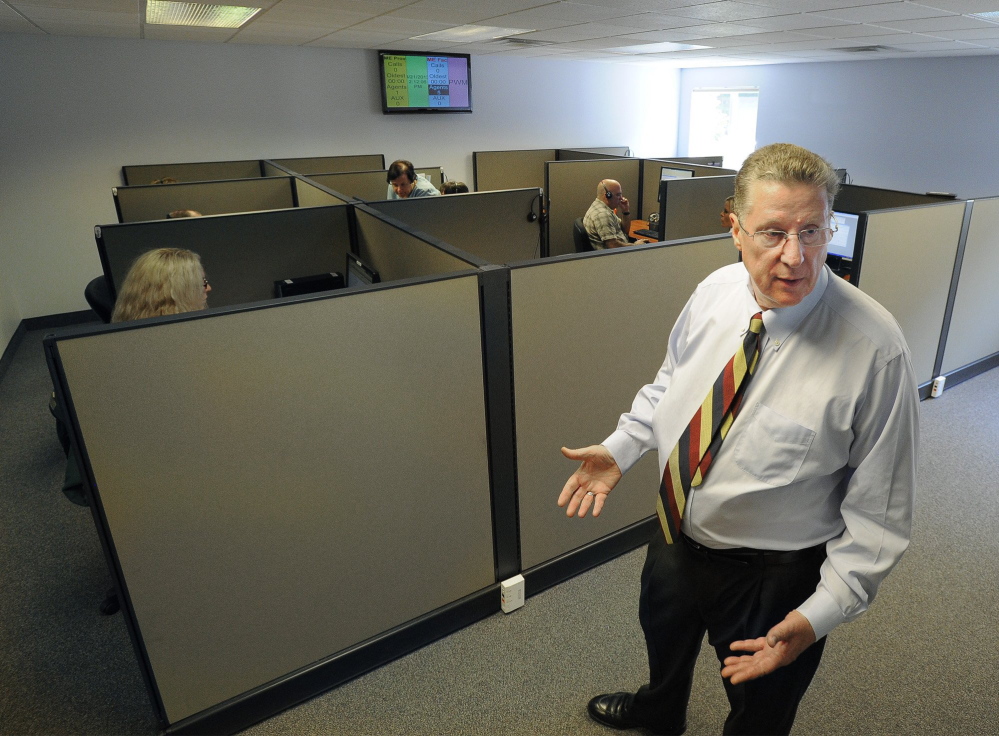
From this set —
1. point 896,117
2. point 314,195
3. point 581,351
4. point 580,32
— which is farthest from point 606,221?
point 896,117

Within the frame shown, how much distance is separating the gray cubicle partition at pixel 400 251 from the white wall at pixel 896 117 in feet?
20.4

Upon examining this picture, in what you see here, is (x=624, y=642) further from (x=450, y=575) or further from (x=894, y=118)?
(x=894, y=118)

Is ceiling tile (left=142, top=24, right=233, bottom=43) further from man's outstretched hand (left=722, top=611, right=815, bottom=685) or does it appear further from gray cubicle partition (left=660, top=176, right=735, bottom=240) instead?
man's outstretched hand (left=722, top=611, right=815, bottom=685)

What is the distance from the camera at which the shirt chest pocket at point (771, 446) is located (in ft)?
3.32

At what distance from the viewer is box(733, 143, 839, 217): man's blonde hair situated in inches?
37.5

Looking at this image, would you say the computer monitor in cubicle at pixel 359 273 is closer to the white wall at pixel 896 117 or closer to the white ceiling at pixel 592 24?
the white ceiling at pixel 592 24

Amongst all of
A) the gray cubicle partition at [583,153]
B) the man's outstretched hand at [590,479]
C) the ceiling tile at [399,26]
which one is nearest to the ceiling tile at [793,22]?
the gray cubicle partition at [583,153]

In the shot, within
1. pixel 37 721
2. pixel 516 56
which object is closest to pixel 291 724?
pixel 37 721

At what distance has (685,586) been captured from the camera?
127cm

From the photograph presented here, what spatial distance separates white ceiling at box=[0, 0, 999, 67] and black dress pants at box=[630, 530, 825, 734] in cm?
339

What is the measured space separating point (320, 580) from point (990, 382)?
3.74m

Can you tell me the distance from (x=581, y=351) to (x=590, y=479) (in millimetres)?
684

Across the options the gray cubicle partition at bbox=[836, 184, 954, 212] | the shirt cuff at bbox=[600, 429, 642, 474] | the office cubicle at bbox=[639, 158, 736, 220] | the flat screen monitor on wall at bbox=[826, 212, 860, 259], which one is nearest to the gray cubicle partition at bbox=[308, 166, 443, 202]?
the office cubicle at bbox=[639, 158, 736, 220]

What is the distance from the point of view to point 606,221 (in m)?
3.92
